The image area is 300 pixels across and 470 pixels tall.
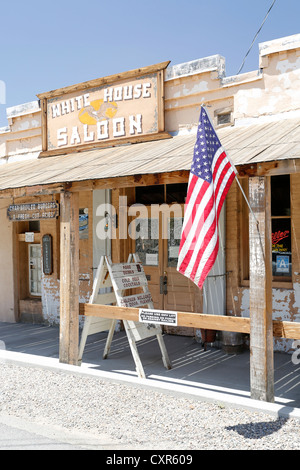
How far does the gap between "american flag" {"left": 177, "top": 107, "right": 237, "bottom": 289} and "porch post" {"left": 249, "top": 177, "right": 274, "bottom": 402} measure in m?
0.51

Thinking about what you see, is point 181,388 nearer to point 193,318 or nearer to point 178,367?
point 193,318

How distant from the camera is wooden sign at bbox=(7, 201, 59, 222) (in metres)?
7.05

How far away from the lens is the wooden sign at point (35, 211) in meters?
7.05

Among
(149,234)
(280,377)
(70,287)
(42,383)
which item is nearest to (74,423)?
(42,383)

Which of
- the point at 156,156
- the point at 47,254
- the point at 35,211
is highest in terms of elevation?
the point at 156,156

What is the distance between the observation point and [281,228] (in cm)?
749

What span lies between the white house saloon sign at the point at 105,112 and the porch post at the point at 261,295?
129 inches

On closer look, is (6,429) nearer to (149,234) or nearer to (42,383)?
(42,383)

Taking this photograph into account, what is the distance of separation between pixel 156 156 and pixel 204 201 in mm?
2060

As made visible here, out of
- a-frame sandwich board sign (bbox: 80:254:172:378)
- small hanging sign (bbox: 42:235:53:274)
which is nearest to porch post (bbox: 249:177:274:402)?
a-frame sandwich board sign (bbox: 80:254:172:378)

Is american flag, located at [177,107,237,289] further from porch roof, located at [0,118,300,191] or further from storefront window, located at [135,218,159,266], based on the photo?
storefront window, located at [135,218,159,266]

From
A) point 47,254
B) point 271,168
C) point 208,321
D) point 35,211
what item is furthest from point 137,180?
point 47,254

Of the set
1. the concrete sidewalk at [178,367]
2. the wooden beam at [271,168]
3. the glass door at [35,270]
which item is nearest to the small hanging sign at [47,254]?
the glass door at [35,270]

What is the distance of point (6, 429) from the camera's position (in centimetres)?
459
